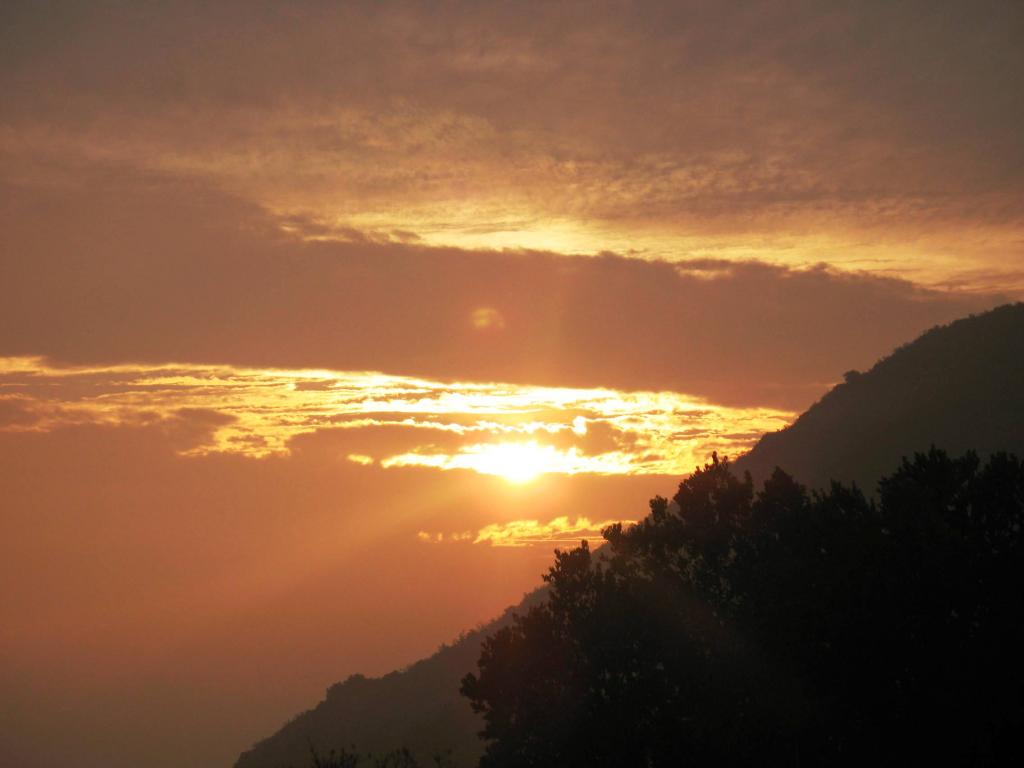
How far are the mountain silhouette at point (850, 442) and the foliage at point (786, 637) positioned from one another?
57.9 metres

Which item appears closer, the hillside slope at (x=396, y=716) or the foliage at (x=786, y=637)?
the foliage at (x=786, y=637)

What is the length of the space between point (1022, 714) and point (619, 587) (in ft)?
50.2

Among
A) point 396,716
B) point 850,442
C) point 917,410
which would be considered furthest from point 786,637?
point 917,410

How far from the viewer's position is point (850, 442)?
118 metres

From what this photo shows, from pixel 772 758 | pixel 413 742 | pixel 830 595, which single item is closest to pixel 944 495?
pixel 830 595

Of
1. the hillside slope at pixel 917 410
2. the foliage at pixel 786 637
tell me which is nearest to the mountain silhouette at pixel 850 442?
the hillside slope at pixel 917 410

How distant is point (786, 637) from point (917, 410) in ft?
307

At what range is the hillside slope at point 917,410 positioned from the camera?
350 ft

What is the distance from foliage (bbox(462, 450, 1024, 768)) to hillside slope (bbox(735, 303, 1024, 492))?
235ft

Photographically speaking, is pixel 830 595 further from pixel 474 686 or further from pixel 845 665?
pixel 474 686

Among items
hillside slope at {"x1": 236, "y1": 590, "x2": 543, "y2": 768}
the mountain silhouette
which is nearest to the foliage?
hillside slope at {"x1": 236, "y1": 590, "x2": 543, "y2": 768}

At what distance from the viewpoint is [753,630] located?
33.2m

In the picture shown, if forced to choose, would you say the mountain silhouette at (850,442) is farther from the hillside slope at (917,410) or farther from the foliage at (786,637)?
the foliage at (786,637)

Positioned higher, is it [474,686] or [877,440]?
[877,440]
